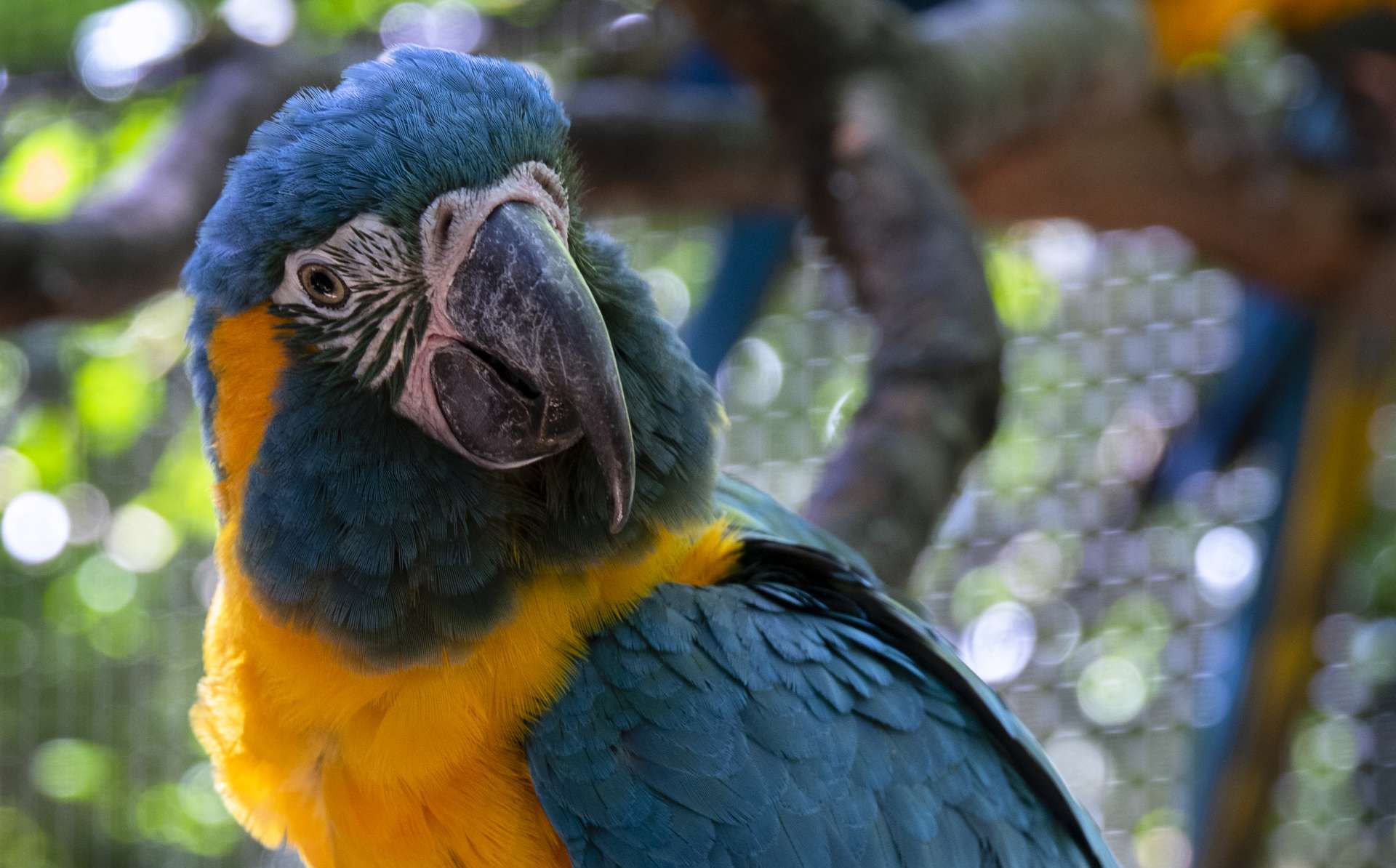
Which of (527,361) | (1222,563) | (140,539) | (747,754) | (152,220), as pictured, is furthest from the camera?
(140,539)

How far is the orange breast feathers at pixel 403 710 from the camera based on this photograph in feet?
3.71

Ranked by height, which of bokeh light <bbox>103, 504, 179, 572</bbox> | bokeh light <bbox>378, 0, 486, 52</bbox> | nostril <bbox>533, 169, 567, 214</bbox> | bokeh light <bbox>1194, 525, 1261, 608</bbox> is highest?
bokeh light <bbox>378, 0, 486, 52</bbox>

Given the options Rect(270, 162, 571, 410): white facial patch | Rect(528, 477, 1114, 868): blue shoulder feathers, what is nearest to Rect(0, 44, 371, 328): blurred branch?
Rect(270, 162, 571, 410): white facial patch

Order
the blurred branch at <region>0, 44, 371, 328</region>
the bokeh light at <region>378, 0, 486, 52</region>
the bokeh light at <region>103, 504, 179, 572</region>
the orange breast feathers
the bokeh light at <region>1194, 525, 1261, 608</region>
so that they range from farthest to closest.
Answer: the bokeh light at <region>103, 504, 179, 572</region>, the bokeh light at <region>1194, 525, 1261, 608</region>, the bokeh light at <region>378, 0, 486, 52</region>, the blurred branch at <region>0, 44, 371, 328</region>, the orange breast feathers

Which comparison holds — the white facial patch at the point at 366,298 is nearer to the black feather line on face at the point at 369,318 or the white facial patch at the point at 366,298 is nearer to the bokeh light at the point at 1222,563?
the black feather line on face at the point at 369,318

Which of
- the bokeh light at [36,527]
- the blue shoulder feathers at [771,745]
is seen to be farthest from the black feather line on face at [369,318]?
the bokeh light at [36,527]

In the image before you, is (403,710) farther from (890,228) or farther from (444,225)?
(890,228)

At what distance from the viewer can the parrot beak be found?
3.37ft

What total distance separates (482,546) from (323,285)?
27 cm

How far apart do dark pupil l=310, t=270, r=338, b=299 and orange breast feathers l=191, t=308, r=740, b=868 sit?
58mm

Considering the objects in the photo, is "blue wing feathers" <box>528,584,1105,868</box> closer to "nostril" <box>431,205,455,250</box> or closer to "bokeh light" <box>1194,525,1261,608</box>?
"nostril" <box>431,205,455,250</box>

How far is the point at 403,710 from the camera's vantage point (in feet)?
3.71

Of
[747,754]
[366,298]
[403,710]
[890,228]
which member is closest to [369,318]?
[366,298]

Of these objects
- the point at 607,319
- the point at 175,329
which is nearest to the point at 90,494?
the point at 175,329
